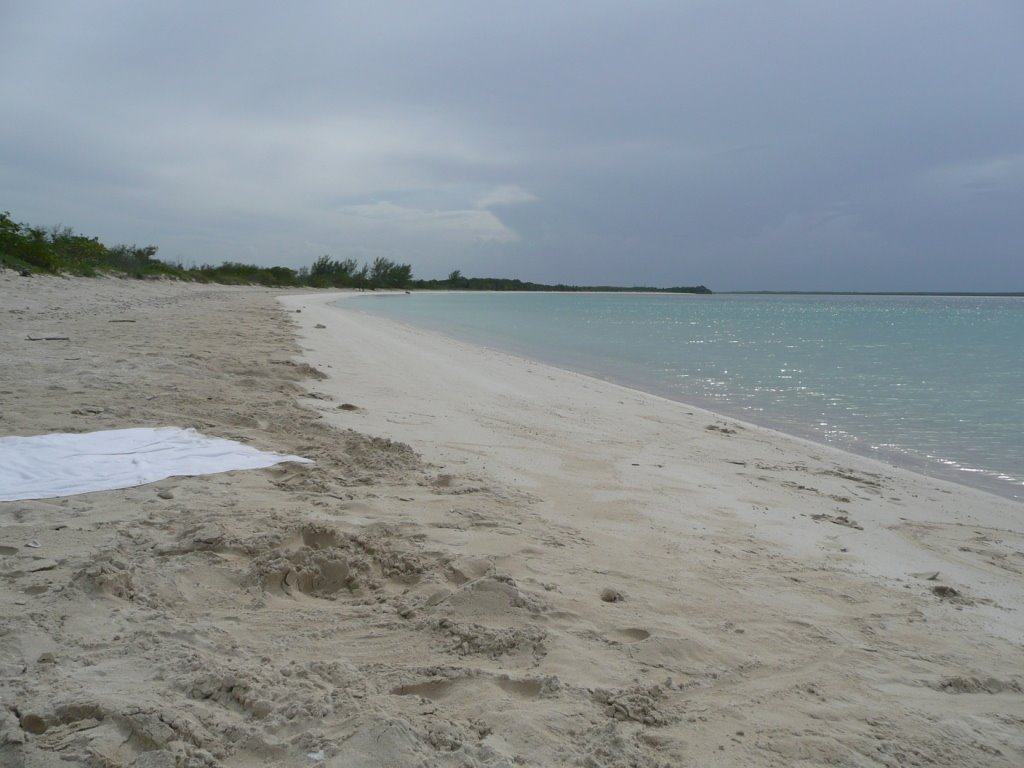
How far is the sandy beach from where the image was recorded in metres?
1.67

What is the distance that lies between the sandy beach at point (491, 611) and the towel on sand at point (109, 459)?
154 mm

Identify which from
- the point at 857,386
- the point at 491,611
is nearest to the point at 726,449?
the point at 491,611

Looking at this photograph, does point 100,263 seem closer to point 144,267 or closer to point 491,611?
point 144,267

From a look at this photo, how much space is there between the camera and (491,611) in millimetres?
2293

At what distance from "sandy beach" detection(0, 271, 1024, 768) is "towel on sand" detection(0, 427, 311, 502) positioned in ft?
0.51

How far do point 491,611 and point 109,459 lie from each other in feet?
8.56

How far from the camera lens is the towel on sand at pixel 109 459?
10.6 feet

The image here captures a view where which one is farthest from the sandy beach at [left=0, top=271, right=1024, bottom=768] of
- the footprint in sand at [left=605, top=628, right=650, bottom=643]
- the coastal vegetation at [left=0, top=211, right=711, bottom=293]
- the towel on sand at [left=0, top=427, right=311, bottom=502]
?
the coastal vegetation at [left=0, top=211, right=711, bottom=293]

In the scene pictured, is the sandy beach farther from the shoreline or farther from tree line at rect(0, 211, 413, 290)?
tree line at rect(0, 211, 413, 290)

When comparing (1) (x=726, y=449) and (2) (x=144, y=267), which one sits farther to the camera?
(2) (x=144, y=267)

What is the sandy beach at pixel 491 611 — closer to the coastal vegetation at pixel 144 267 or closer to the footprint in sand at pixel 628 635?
the footprint in sand at pixel 628 635

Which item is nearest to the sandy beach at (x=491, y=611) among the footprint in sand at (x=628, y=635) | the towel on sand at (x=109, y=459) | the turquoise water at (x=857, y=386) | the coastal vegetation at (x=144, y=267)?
the footprint in sand at (x=628, y=635)

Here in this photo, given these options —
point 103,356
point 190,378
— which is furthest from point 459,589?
point 103,356

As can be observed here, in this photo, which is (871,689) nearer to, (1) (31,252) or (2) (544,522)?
(2) (544,522)
